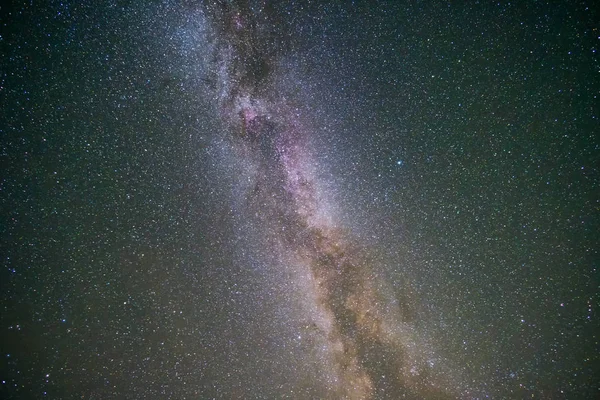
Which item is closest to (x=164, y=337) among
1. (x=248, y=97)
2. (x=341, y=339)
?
(x=341, y=339)

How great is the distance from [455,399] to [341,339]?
1.47 metres

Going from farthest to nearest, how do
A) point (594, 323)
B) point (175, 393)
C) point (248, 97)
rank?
1. point (175, 393)
2. point (594, 323)
3. point (248, 97)

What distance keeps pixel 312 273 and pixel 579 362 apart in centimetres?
314

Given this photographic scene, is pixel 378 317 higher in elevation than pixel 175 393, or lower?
higher

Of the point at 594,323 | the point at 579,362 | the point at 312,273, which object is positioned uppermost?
the point at 312,273

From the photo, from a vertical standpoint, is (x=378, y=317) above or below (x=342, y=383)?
above

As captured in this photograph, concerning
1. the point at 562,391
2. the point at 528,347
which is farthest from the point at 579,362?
the point at 528,347

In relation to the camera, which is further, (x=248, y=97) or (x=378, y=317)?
(x=378, y=317)

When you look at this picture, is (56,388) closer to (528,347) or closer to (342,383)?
(342,383)

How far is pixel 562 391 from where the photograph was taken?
250 cm

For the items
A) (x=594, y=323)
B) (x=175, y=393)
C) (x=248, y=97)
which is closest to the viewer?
(x=248, y=97)

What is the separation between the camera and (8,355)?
2479 mm

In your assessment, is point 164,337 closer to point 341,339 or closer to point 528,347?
point 341,339

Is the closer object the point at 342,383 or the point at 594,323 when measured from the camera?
the point at 594,323
